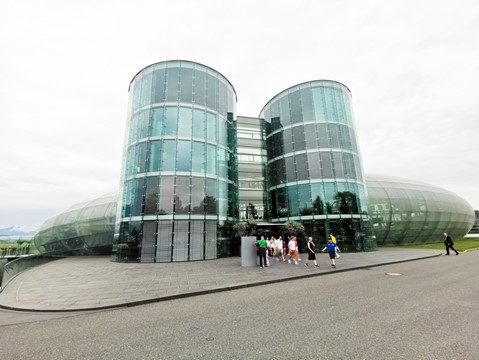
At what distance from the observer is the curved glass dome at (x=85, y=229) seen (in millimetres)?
30742

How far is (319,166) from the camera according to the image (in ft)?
88.4

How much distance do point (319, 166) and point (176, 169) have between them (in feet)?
55.9

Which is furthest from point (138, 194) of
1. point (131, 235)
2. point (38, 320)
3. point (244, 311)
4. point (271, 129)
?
point (271, 129)

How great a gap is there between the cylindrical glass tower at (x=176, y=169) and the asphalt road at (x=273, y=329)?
42.0 ft

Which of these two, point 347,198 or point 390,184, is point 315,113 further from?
point 390,184

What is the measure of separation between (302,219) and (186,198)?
1397 centimetres

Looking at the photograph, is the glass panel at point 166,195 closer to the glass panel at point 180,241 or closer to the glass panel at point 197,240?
the glass panel at point 180,241

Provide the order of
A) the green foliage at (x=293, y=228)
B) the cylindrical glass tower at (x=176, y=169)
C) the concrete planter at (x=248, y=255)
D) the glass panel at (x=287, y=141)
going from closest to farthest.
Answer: the concrete planter at (x=248, y=255) → the cylindrical glass tower at (x=176, y=169) → the green foliage at (x=293, y=228) → the glass panel at (x=287, y=141)

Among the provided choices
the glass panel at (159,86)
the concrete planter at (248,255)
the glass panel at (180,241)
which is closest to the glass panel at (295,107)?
the glass panel at (159,86)

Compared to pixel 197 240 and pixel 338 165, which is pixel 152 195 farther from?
pixel 338 165

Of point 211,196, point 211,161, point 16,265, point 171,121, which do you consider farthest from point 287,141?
point 16,265

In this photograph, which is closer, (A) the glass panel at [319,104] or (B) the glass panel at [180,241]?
(B) the glass panel at [180,241]

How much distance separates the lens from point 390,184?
38906mm

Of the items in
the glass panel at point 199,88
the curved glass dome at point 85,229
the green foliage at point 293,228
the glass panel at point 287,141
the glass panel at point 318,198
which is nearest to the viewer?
the green foliage at point 293,228
